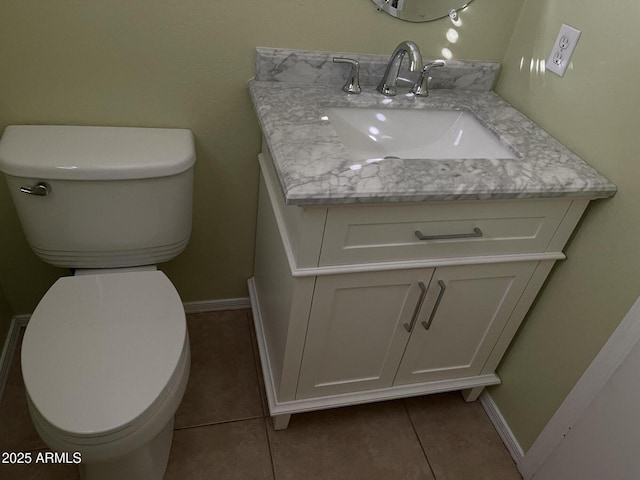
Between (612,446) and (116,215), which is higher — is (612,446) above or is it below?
below

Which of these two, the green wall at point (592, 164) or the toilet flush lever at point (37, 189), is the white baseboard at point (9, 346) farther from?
the green wall at point (592, 164)

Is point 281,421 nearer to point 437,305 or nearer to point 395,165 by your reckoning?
point 437,305

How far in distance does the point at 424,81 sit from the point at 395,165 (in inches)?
17.3

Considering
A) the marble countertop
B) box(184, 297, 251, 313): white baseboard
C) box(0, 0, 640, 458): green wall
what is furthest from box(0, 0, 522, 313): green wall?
box(184, 297, 251, 313): white baseboard

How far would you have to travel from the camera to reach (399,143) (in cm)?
139

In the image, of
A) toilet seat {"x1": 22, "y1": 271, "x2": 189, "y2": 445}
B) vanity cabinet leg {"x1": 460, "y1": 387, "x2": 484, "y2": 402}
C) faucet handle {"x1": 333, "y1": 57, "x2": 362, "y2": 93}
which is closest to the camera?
toilet seat {"x1": 22, "y1": 271, "x2": 189, "y2": 445}

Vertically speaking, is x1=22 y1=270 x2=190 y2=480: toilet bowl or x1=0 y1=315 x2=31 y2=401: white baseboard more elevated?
x1=22 y1=270 x2=190 y2=480: toilet bowl

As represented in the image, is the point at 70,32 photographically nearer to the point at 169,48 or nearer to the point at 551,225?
Result: the point at 169,48

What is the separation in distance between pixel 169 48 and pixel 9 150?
1.49 ft

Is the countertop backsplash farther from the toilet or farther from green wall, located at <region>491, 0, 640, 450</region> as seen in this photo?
the toilet

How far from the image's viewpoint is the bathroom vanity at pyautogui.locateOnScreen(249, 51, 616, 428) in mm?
1054

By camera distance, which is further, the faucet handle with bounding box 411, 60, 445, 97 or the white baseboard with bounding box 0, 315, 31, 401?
the white baseboard with bounding box 0, 315, 31, 401

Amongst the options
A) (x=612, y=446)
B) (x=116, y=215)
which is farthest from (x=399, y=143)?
(x=612, y=446)

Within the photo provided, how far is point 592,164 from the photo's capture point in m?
1.21
